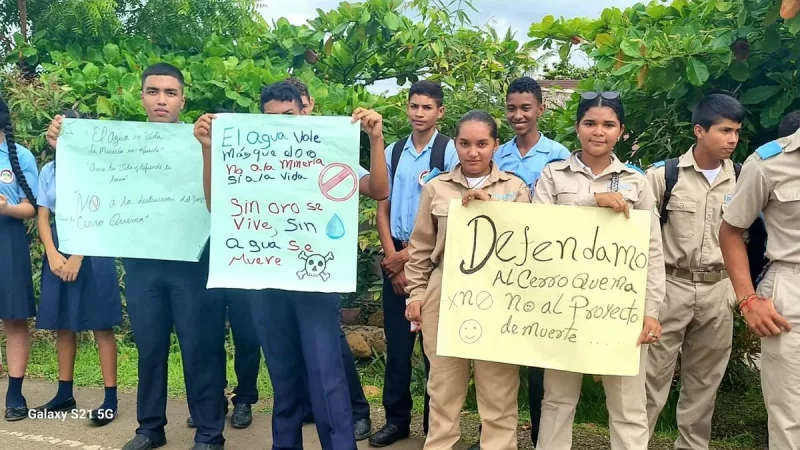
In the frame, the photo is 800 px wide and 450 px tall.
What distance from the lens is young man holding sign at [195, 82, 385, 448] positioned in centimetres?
349

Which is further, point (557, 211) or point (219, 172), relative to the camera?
point (219, 172)

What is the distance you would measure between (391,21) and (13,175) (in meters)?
3.91

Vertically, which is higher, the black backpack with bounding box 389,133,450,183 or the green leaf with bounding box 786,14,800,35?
the green leaf with bounding box 786,14,800,35

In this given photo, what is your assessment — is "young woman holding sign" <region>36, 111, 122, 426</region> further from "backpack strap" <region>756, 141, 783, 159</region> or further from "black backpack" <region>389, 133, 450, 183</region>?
"backpack strap" <region>756, 141, 783, 159</region>

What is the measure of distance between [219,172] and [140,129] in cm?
73

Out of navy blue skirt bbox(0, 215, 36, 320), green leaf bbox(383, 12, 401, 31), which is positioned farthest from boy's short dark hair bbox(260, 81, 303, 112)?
green leaf bbox(383, 12, 401, 31)

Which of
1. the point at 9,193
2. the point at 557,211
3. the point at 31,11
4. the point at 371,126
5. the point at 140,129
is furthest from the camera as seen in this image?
the point at 31,11

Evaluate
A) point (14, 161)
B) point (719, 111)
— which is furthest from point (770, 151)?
point (14, 161)

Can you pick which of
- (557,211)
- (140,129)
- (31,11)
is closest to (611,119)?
(557,211)

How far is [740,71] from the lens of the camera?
4277 mm

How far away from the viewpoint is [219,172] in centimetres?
357

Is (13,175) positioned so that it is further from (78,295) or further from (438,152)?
(438,152)

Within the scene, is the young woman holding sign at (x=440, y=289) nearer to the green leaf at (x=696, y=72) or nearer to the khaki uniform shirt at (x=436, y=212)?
the khaki uniform shirt at (x=436, y=212)

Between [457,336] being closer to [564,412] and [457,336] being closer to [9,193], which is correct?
[564,412]
